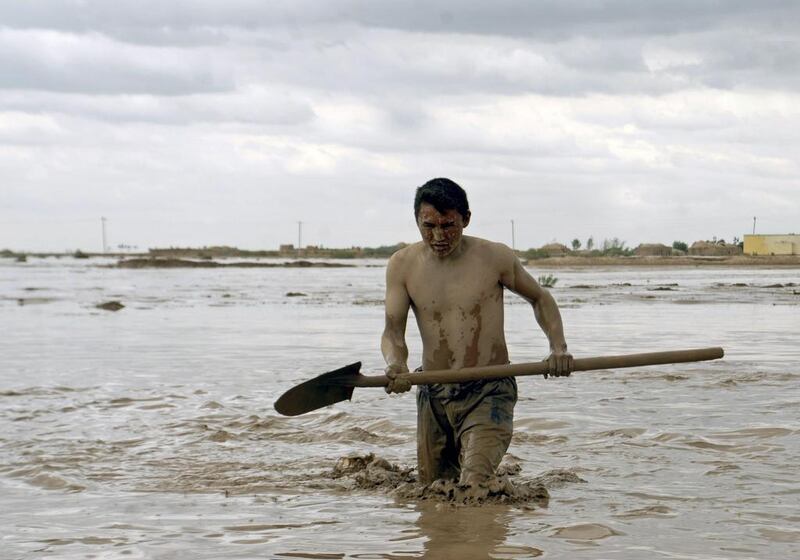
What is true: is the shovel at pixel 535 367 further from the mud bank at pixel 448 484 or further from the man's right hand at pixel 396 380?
the mud bank at pixel 448 484

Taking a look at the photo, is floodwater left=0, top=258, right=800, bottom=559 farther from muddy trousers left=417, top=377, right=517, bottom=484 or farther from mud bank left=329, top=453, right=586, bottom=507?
muddy trousers left=417, top=377, right=517, bottom=484

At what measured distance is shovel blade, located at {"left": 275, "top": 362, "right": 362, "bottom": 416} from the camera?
5512 millimetres

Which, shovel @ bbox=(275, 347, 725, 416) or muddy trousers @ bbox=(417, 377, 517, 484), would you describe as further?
muddy trousers @ bbox=(417, 377, 517, 484)

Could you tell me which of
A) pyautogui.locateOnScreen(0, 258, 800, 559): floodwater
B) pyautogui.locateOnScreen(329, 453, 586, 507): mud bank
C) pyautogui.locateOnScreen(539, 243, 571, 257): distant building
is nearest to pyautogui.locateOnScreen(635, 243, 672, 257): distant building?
pyautogui.locateOnScreen(539, 243, 571, 257): distant building

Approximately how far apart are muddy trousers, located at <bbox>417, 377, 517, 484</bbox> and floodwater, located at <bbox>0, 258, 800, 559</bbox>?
0.70 feet

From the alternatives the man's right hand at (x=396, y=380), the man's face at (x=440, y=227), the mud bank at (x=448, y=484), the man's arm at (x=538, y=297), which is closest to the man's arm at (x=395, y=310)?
the man's right hand at (x=396, y=380)

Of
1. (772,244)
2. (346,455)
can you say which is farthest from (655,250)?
(346,455)

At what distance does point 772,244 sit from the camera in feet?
238

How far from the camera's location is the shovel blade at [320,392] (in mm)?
5512

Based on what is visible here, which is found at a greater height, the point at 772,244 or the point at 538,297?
the point at 772,244

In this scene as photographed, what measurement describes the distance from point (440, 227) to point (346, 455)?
88.1 inches

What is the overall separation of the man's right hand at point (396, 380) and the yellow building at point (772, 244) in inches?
2749

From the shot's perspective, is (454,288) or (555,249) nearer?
(454,288)

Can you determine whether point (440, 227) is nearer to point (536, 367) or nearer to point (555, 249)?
point (536, 367)
